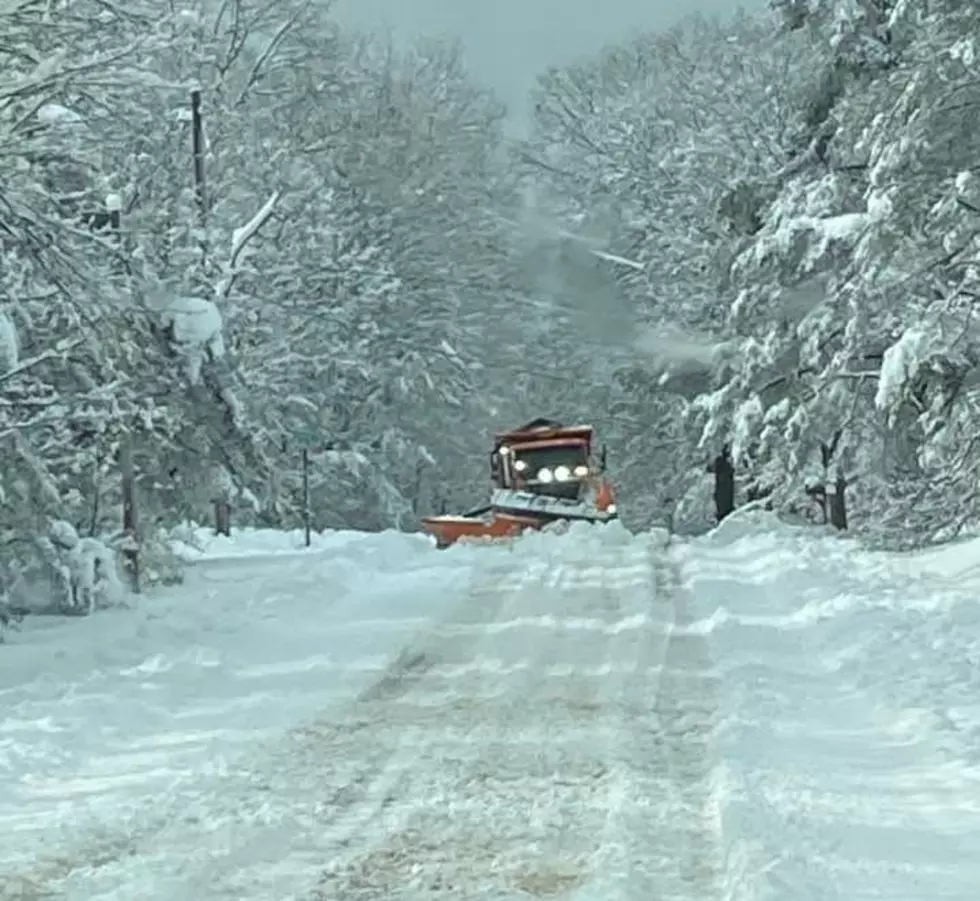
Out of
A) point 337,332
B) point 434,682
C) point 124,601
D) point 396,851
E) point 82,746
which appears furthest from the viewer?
point 337,332

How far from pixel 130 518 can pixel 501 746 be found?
920cm

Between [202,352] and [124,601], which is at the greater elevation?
[202,352]

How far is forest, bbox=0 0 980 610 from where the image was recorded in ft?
46.2

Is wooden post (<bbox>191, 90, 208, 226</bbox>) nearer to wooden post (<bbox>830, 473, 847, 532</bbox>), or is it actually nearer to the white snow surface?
the white snow surface

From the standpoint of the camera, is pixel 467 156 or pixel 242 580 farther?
pixel 467 156

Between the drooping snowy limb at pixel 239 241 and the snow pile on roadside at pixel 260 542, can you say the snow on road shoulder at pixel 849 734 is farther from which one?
the drooping snowy limb at pixel 239 241

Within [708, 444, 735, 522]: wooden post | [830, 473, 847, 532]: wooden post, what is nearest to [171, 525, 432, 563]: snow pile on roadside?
[830, 473, 847, 532]: wooden post

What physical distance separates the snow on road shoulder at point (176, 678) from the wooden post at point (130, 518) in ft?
1.64

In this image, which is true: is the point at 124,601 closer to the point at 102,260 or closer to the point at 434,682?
the point at 102,260

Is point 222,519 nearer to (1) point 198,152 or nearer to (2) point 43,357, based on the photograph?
(1) point 198,152

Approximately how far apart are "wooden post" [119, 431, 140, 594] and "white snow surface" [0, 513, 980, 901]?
52cm

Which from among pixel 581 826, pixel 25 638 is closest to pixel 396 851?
pixel 581 826

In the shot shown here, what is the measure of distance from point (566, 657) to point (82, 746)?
4.21m

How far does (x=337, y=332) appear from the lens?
134 ft
